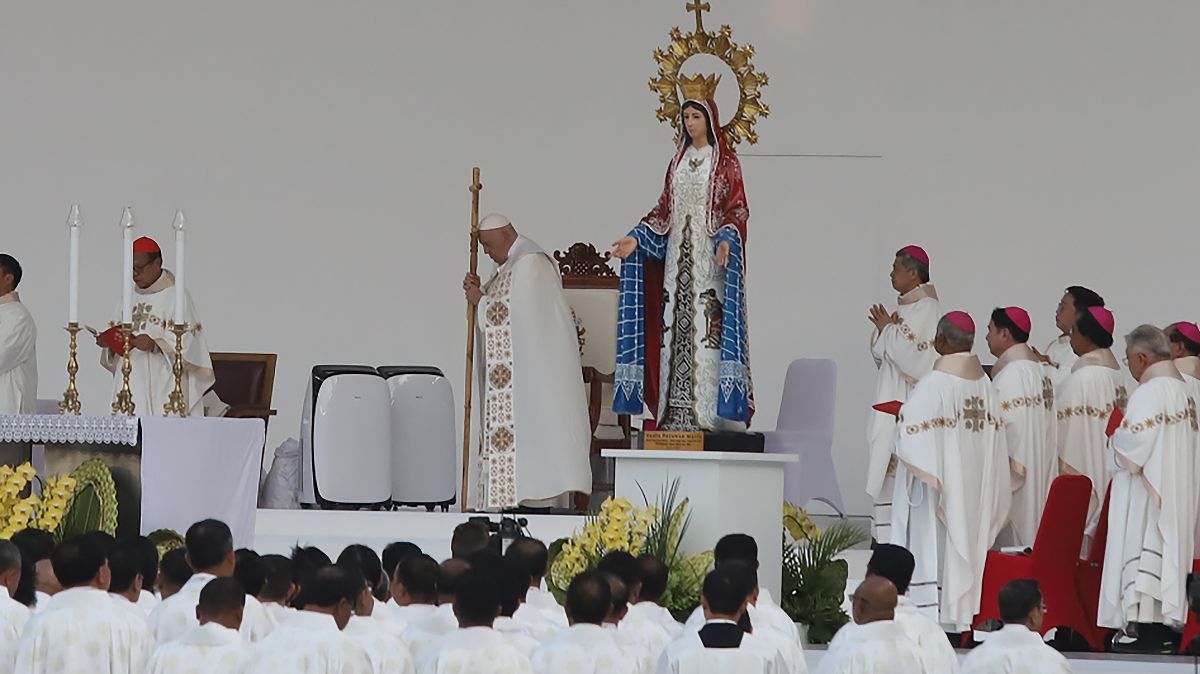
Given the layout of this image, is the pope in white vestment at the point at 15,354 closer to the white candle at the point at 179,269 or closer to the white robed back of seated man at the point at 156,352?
the white robed back of seated man at the point at 156,352

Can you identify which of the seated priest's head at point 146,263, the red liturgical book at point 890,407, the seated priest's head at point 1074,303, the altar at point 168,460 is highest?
the seated priest's head at point 146,263

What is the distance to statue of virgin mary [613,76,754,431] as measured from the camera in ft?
30.6

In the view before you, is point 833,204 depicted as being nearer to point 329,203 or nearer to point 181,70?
point 329,203

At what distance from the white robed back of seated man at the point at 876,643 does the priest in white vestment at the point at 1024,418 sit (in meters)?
4.14

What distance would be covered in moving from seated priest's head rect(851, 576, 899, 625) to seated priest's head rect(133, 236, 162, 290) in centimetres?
596

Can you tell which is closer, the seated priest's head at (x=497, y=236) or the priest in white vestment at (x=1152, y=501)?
the priest in white vestment at (x=1152, y=501)

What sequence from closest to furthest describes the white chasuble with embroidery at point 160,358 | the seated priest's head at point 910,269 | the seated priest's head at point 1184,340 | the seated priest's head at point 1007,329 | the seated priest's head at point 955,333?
1. the seated priest's head at point 955,333
2. the seated priest's head at point 1184,340
3. the seated priest's head at point 1007,329
4. the white chasuble with embroidery at point 160,358
5. the seated priest's head at point 910,269

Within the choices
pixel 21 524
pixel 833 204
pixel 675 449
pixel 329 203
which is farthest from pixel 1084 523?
pixel 329 203

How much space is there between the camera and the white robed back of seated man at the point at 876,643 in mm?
5961

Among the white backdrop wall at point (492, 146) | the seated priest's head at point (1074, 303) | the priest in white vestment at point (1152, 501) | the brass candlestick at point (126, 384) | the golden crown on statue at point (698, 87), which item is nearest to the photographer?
the brass candlestick at point (126, 384)

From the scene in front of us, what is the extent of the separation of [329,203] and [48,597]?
788 centimetres

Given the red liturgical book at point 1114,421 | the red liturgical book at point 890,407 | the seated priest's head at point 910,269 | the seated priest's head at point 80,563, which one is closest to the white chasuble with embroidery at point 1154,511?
the red liturgical book at point 1114,421

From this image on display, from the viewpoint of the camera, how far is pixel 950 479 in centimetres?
950

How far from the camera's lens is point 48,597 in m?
6.70
